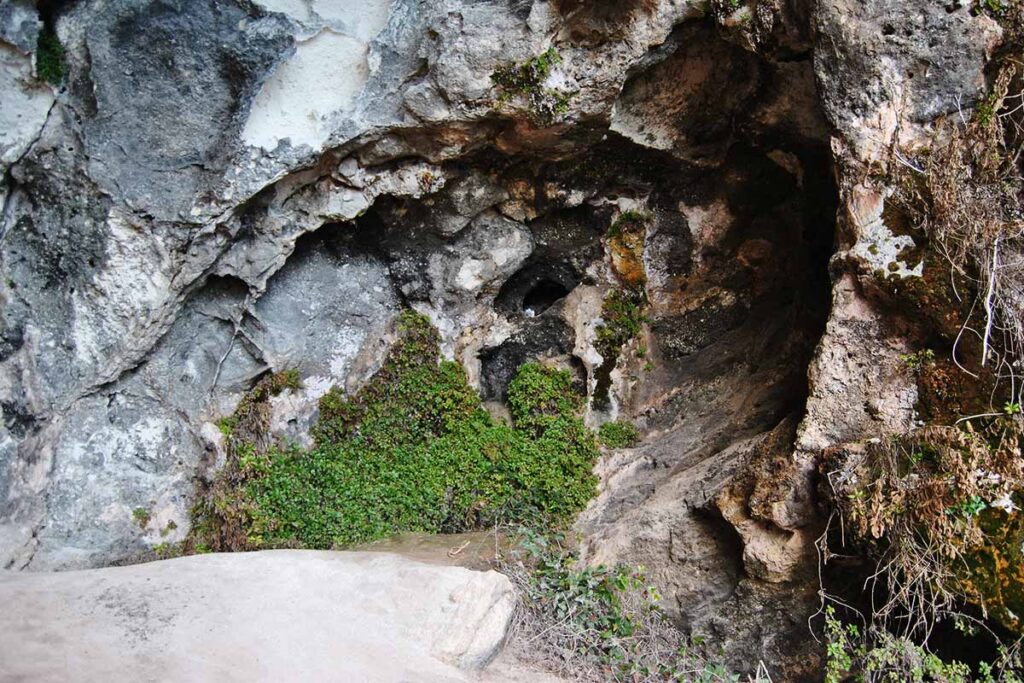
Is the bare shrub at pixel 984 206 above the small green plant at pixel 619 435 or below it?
above

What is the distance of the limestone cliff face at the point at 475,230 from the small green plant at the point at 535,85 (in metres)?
0.02

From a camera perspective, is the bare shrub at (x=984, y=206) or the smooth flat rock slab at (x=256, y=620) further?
the bare shrub at (x=984, y=206)

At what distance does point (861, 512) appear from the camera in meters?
3.94

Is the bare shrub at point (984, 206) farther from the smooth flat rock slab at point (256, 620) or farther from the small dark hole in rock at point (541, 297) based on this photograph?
the small dark hole in rock at point (541, 297)

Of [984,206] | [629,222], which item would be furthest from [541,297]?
[984,206]

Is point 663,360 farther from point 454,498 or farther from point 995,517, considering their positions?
point 995,517

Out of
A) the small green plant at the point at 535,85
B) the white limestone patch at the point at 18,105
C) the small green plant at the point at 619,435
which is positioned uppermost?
the small green plant at the point at 535,85

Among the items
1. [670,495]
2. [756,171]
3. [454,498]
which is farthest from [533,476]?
[756,171]

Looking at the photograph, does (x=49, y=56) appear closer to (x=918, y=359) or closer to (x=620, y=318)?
(x=620, y=318)

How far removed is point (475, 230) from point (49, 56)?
145 inches

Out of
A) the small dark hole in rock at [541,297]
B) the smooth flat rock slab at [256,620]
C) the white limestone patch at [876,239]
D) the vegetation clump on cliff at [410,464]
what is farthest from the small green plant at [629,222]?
the smooth flat rock slab at [256,620]

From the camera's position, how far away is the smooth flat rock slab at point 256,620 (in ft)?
10.8

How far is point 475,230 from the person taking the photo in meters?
6.96

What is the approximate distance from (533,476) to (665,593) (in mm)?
1710
